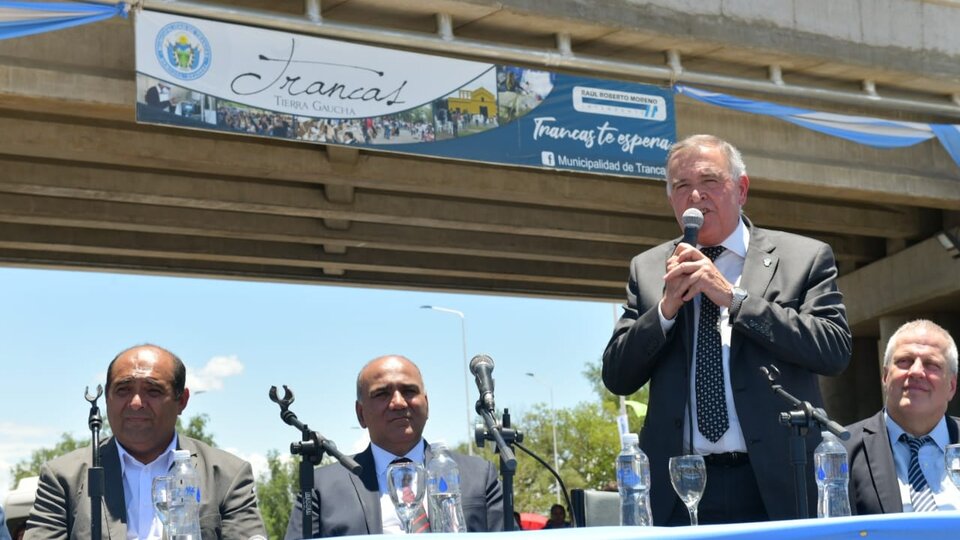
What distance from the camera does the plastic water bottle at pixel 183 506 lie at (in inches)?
141

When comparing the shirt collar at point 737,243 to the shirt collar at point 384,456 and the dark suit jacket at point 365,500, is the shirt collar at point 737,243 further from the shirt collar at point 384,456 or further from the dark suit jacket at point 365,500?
the shirt collar at point 384,456

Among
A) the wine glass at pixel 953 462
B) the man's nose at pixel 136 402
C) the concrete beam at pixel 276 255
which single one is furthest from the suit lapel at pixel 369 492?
the concrete beam at pixel 276 255

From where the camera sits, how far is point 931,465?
4.70 m

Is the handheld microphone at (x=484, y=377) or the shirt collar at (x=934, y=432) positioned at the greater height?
the handheld microphone at (x=484, y=377)

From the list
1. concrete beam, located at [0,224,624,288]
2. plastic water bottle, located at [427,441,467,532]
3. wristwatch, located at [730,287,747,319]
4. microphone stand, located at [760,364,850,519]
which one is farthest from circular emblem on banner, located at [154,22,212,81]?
microphone stand, located at [760,364,850,519]

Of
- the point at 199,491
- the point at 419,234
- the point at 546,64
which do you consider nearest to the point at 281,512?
the point at 419,234

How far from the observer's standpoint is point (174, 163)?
1432 cm

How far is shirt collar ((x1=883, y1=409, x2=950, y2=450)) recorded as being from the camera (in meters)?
4.95

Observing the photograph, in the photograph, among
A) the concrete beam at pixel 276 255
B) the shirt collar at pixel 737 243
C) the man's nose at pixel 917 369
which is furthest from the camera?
the concrete beam at pixel 276 255

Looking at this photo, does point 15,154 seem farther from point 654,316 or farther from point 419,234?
point 654,316

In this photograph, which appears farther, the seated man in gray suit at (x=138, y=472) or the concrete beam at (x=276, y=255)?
the concrete beam at (x=276, y=255)

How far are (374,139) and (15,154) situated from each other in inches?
182

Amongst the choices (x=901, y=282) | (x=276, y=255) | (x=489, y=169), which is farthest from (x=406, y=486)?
(x=901, y=282)

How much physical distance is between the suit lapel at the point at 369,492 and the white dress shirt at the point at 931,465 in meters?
1.93
